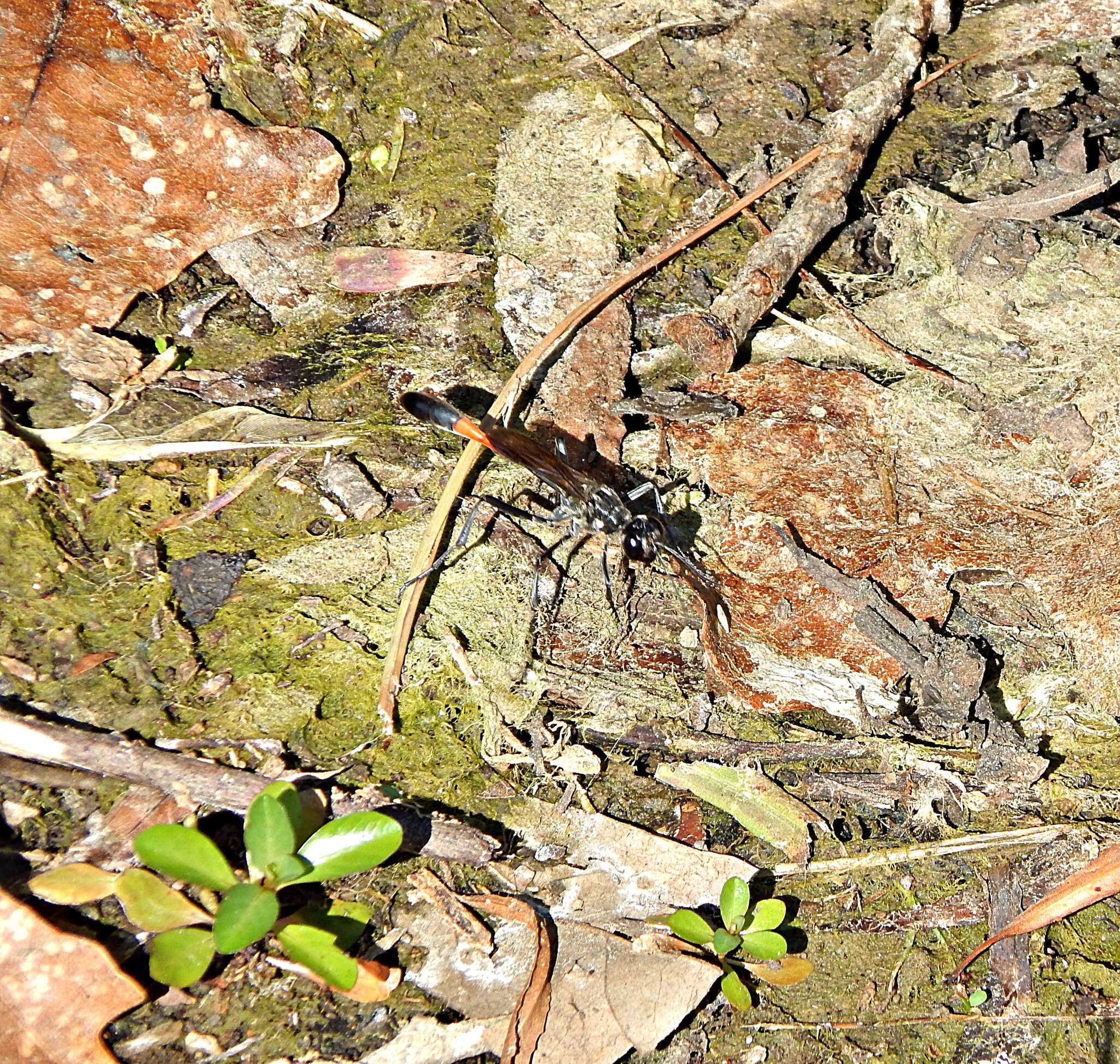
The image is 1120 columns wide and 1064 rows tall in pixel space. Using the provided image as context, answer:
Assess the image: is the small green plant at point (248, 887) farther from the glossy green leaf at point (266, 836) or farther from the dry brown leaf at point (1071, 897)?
the dry brown leaf at point (1071, 897)

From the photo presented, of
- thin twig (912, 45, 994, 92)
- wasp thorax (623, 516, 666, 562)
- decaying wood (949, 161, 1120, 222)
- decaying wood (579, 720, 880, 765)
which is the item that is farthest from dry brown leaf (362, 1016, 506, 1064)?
thin twig (912, 45, 994, 92)

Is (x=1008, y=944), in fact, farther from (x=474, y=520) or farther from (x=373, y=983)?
(x=474, y=520)

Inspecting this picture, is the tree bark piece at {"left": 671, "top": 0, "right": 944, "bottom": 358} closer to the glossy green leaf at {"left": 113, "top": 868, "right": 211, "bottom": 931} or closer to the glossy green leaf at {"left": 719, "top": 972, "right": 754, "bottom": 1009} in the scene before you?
the glossy green leaf at {"left": 719, "top": 972, "right": 754, "bottom": 1009}

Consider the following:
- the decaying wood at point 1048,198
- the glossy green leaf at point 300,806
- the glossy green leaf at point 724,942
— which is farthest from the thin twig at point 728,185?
the glossy green leaf at point 300,806

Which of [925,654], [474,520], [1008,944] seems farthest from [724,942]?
[474,520]

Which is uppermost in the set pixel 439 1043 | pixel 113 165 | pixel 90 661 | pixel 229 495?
pixel 113 165

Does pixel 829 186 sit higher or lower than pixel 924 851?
higher

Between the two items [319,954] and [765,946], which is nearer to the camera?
[319,954]
